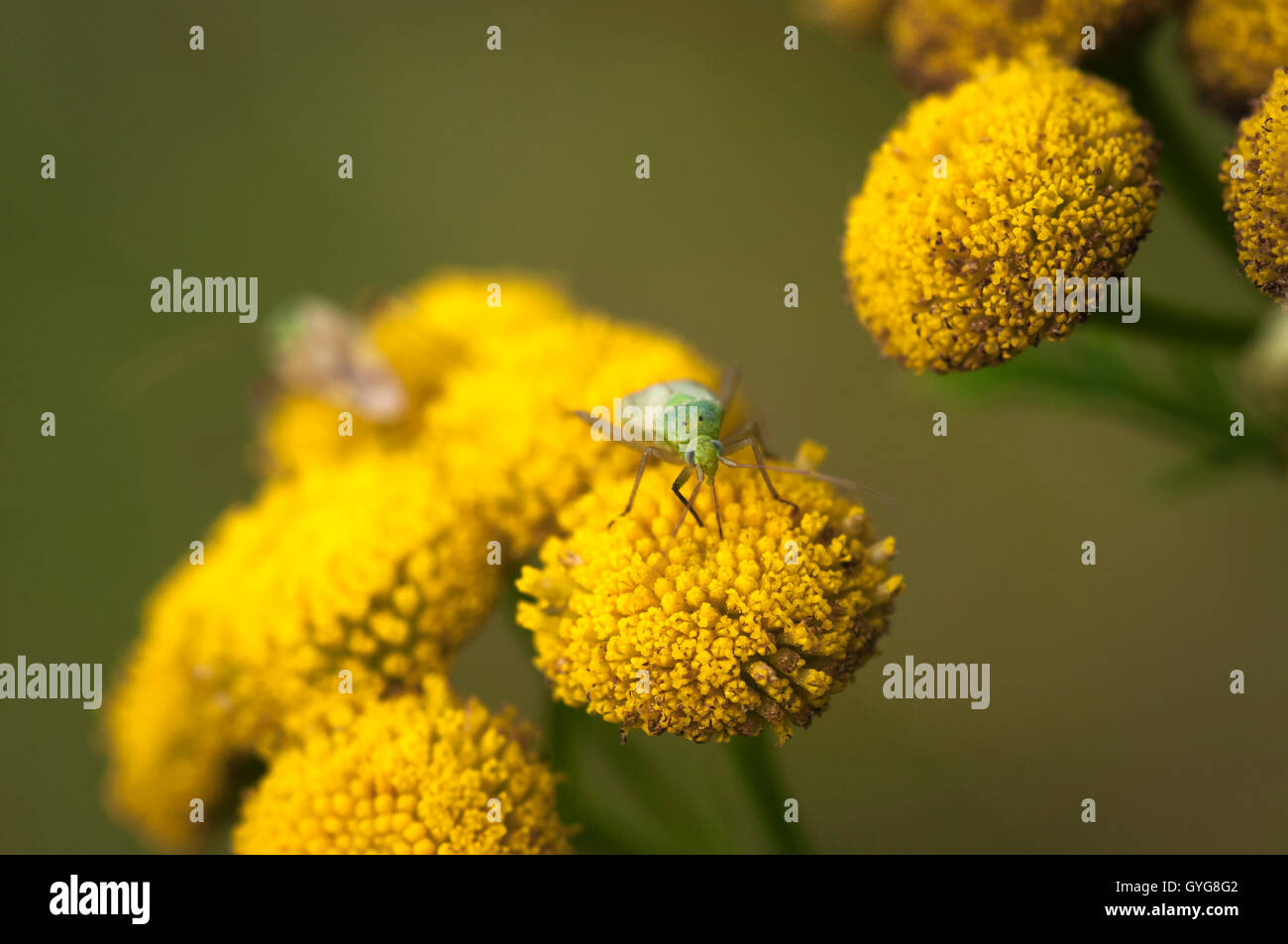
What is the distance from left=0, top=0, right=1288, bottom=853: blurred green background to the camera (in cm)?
305

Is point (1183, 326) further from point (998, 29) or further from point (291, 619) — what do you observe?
point (291, 619)

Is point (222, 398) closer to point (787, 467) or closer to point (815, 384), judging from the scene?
point (815, 384)

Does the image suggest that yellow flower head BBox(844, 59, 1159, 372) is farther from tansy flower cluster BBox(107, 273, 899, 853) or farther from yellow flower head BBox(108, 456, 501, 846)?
yellow flower head BBox(108, 456, 501, 846)

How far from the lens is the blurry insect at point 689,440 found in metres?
1.47

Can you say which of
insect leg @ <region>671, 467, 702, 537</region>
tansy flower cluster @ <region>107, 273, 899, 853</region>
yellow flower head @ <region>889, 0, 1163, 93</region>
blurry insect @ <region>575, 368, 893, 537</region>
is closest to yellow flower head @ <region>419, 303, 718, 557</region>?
tansy flower cluster @ <region>107, 273, 899, 853</region>

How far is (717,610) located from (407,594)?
57 cm

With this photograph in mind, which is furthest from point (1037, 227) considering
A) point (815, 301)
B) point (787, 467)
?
point (815, 301)

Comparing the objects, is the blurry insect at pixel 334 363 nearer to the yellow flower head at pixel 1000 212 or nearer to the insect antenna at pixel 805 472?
the insect antenna at pixel 805 472

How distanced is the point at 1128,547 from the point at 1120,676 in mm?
378

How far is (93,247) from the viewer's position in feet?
13.0

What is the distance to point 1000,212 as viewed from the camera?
137 centimetres

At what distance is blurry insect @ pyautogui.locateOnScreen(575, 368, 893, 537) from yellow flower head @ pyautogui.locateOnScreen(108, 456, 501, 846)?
0.36m

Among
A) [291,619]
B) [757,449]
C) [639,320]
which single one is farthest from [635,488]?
[639,320]

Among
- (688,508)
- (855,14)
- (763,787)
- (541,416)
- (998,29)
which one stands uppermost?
(855,14)
